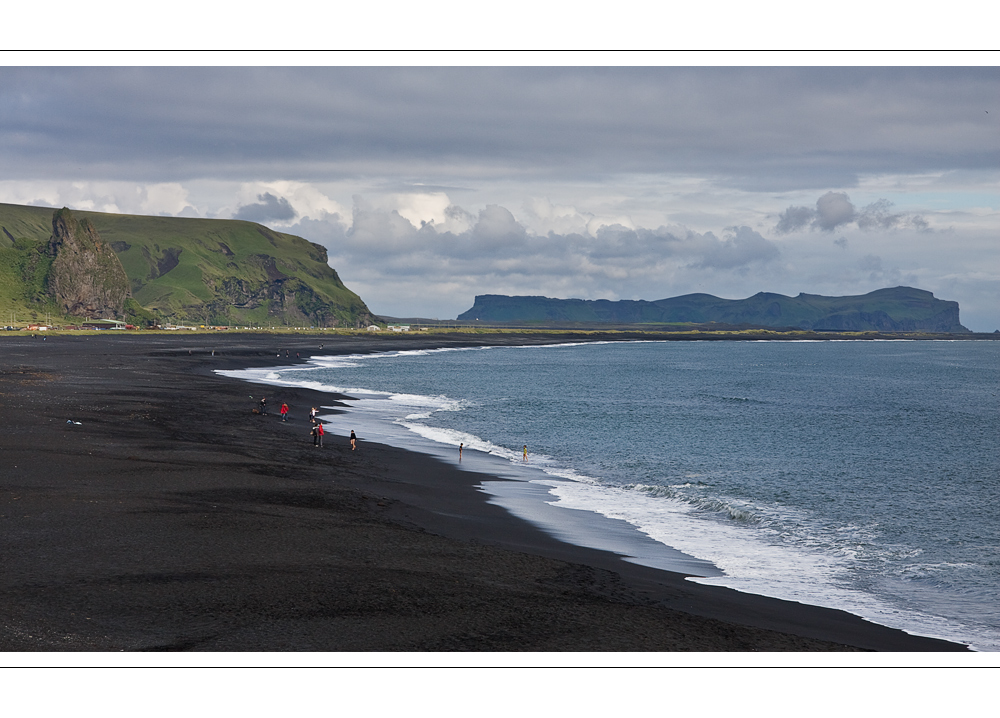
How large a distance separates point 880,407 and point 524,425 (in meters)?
43.7

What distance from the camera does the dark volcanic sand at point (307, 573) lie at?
592 inches

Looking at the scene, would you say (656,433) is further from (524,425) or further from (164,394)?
(164,394)

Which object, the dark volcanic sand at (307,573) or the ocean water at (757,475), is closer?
the dark volcanic sand at (307,573)

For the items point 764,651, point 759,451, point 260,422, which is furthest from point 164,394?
point 764,651

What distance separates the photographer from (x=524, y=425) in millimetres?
59875

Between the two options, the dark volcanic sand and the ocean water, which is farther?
the ocean water

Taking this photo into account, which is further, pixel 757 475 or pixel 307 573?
pixel 757 475

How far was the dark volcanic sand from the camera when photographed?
15.0 m

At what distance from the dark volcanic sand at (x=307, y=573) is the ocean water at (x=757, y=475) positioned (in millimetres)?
2865

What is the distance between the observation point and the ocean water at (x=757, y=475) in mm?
22953

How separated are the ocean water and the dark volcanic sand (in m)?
2.87

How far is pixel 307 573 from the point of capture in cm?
1839

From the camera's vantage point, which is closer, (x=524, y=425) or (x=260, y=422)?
(x=260, y=422)

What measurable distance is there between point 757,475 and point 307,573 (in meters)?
30.0
